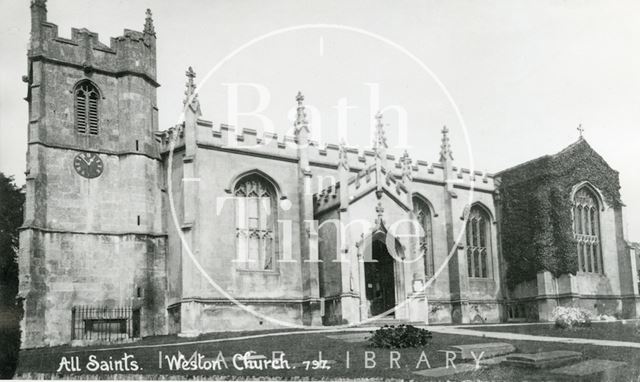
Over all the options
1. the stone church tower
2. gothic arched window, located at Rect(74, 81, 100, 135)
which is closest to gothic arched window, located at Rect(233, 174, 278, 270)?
the stone church tower

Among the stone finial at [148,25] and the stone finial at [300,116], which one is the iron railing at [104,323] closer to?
the stone finial at [300,116]

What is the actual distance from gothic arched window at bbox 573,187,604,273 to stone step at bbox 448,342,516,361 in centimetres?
1857

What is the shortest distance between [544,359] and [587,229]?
21725 millimetres

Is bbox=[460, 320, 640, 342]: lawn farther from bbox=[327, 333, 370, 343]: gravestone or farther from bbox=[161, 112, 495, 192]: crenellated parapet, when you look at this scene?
bbox=[161, 112, 495, 192]: crenellated parapet

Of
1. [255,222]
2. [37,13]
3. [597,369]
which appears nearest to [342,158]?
[255,222]

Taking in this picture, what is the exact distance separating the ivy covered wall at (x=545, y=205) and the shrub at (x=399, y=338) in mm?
16688

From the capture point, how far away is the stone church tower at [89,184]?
23609 millimetres

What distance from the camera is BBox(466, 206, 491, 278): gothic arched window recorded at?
3319cm

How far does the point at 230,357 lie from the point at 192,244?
9.43 meters

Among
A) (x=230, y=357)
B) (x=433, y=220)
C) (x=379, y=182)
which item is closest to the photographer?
(x=230, y=357)

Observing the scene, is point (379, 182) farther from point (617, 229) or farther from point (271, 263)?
point (617, 229)

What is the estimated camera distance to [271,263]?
27.2m

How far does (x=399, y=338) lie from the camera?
16.4m

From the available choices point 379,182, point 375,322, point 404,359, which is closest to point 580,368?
point 404,359
